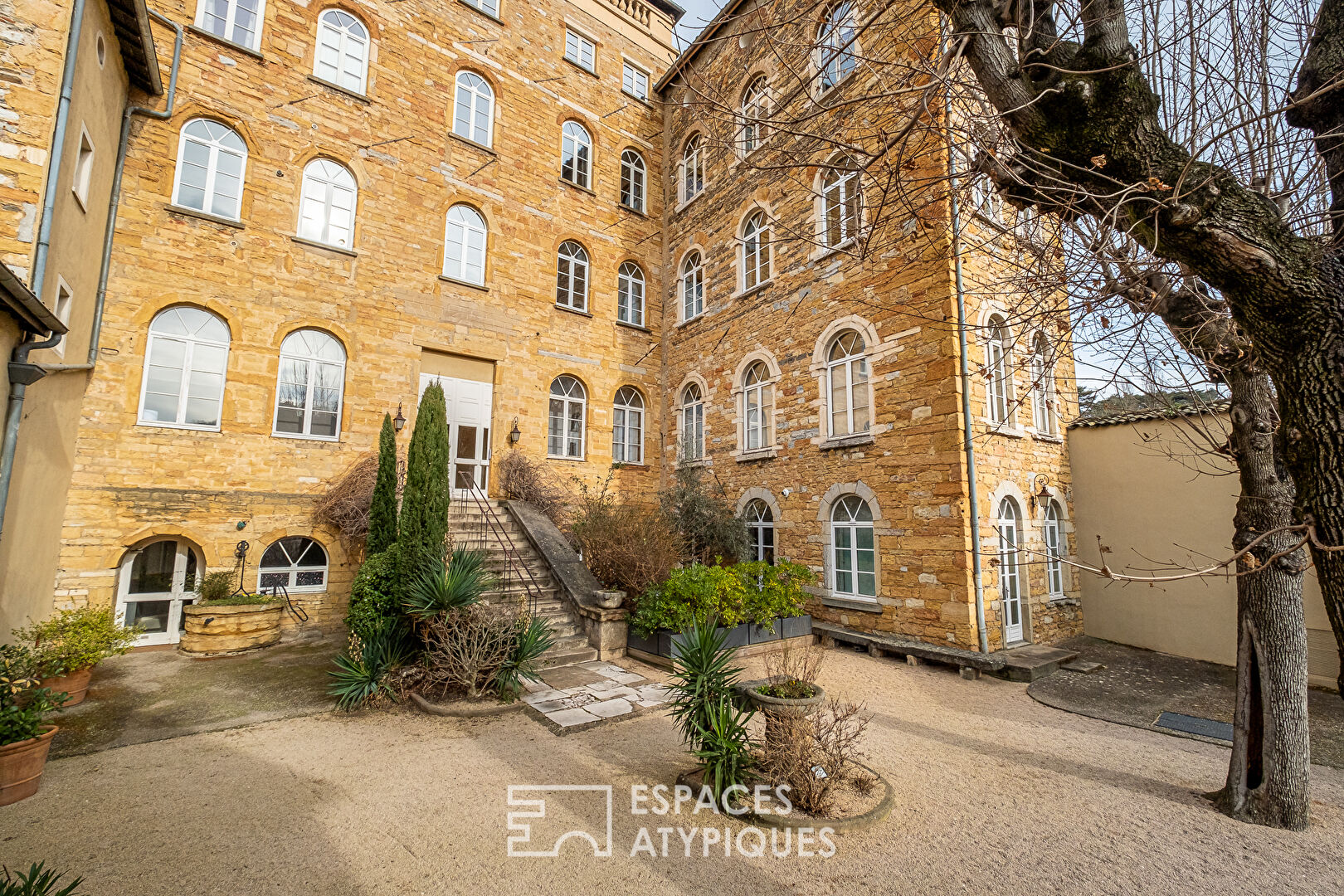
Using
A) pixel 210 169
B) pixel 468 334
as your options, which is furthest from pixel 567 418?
pixel 210 169

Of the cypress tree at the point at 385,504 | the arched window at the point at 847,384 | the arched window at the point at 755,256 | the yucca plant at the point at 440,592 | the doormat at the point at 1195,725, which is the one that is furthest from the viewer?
the arched window at the point at 755,256

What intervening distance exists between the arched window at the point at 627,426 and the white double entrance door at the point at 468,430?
2.98 m

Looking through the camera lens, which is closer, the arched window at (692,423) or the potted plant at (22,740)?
the potted plant at (22,740)

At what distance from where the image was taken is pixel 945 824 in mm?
3689

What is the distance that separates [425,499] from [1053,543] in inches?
388

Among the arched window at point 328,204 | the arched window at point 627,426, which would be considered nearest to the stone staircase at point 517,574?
the arched window at point 627,426

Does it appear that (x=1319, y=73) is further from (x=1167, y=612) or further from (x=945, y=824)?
(x=1167, y=612)

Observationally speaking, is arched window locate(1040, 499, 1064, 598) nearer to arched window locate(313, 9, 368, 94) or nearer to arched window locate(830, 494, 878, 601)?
arched window locate(830, 494, 878, 601)

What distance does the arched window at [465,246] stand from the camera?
11500 millimetres

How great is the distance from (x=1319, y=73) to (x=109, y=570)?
12.6m

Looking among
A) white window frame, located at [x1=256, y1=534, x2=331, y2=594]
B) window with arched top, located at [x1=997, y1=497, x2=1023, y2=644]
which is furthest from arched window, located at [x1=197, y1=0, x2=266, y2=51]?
window with arched top, located at [x1=997, y1=497, x2=1023, y2=644]

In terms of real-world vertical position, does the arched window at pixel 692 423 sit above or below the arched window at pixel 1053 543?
above

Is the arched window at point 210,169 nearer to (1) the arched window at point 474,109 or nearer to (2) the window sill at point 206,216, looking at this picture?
(2) the window sill at point 206,216

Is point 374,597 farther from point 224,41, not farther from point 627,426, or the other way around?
point 224,41
